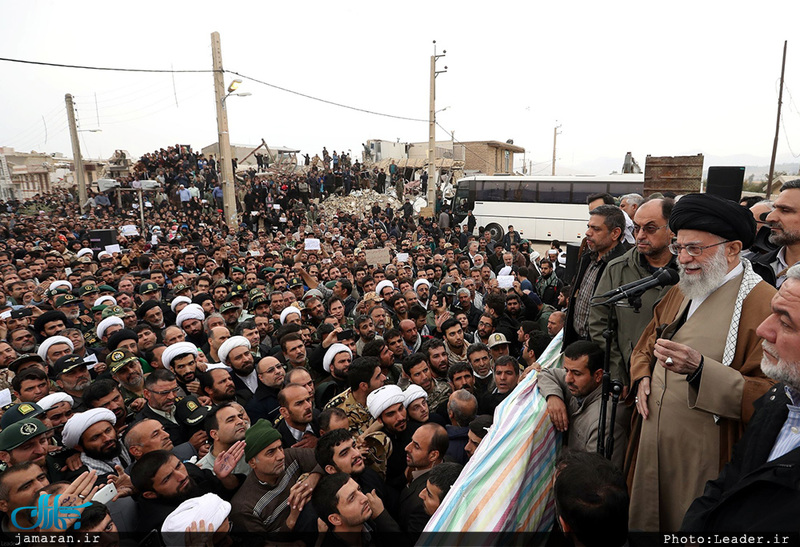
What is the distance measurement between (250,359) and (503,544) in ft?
10.9

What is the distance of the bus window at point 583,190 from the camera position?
1862 cm

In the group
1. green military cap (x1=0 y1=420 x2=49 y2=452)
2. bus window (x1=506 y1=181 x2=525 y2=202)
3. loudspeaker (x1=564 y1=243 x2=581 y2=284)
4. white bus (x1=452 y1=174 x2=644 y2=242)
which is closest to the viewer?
green military cap (x1=0 y1=420 x2=49 y2=452)

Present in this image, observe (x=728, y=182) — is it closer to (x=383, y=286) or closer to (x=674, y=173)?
(x=674, y=173)

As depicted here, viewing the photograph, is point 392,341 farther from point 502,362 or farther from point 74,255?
point 74,255

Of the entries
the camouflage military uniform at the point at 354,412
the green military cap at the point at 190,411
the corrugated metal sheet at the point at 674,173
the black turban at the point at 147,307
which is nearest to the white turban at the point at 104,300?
the black turban at the point at 147,307

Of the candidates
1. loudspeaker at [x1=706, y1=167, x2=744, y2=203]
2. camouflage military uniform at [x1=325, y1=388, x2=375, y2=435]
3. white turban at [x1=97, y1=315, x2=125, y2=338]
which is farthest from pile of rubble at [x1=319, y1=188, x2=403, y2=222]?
camouflage military uniform at [x1=325, y1=388, x2=375, y2=435]

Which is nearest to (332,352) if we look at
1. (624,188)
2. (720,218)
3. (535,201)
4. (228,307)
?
(228,307)

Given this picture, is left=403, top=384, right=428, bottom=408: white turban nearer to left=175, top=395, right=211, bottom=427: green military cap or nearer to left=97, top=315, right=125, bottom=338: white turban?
left=175, top=395, right=211, bottom=427: green military cap

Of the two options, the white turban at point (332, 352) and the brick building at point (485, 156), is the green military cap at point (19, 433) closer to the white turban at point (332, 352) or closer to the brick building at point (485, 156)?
the white turban at point (332, 352)

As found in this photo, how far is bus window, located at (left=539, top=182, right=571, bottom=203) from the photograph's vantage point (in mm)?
19391

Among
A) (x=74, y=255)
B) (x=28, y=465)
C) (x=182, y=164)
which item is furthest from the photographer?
(x=182, y=164)

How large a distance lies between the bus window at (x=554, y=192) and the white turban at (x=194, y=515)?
19.5 m

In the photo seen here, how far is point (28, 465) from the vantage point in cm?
254

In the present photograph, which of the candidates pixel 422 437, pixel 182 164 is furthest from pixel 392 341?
pixel 182 164
